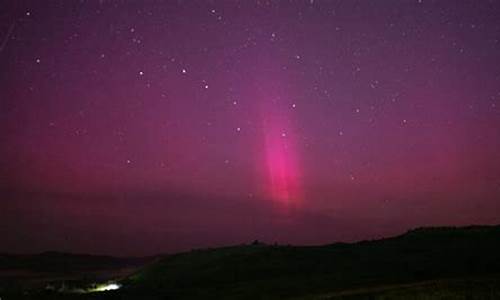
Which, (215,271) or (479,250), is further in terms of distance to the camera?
(215,271)

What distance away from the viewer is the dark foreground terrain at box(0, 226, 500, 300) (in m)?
36.8

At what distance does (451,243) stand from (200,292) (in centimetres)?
3251

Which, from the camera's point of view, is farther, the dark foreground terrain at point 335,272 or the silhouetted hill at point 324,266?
the silhouetted hill at point 324,266

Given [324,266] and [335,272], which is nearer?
[335,272]

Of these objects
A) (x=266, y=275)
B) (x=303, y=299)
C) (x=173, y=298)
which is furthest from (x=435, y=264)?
(x=173, y=298)

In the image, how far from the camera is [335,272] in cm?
5447

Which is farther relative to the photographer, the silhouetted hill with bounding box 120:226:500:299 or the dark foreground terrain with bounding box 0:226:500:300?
the silhouetted hill with bounding box 120:226:500:299

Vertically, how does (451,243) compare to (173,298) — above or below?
above

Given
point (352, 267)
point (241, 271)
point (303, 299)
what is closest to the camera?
point (303, 299)

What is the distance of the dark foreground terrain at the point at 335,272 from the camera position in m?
36.8

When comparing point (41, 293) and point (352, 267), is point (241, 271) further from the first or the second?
point (41, 293)

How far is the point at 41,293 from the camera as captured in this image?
177 ft

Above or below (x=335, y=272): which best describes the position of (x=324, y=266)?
above

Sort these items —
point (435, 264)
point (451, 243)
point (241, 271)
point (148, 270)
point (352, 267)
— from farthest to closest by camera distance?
point (148, 270), point (451, 243), point (241, 271), point (352, 267), point (435, 264)
